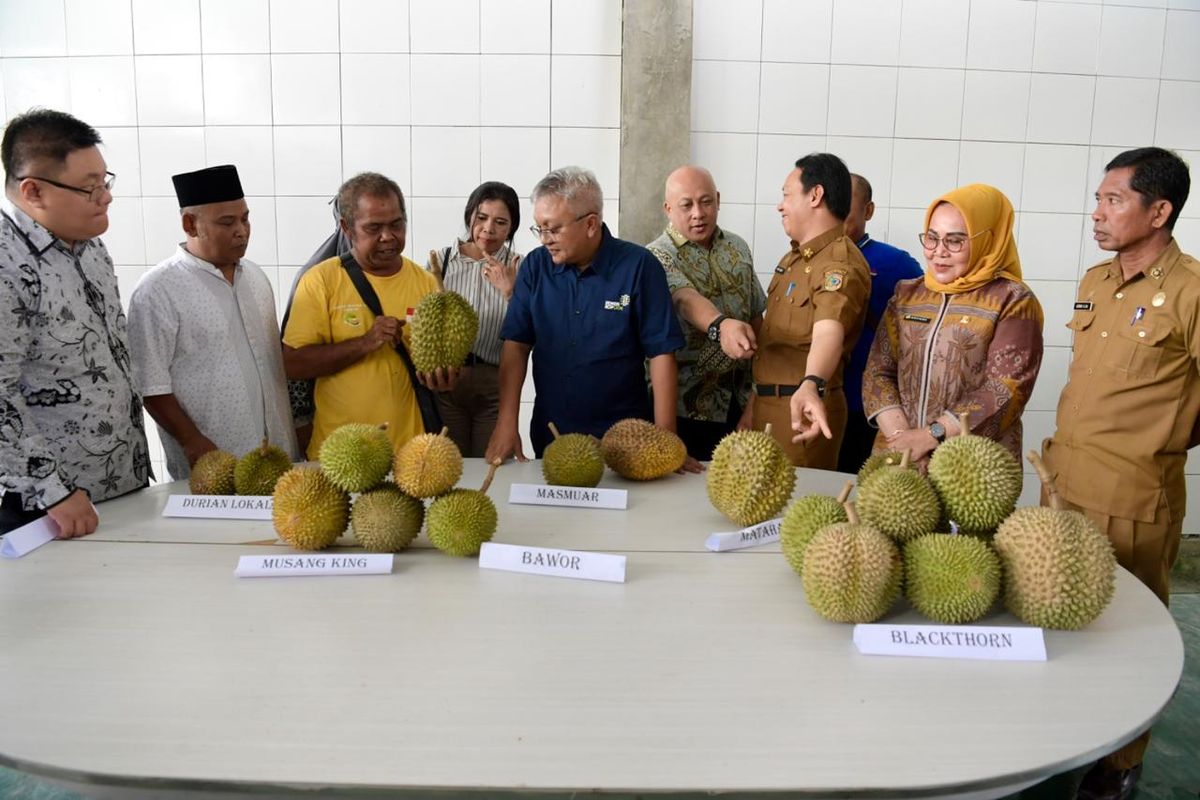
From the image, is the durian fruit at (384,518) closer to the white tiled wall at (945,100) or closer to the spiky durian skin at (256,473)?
the spiky durian skin at (256,473)

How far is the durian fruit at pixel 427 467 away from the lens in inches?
60.7

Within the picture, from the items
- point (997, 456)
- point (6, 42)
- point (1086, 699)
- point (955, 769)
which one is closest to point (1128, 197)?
point (997, 456)

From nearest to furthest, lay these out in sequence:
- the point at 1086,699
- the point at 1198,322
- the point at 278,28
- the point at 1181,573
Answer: the point at 1086,699
the point at 1198,322
the point at 278,28
the point at 1181,573

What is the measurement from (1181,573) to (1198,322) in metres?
2.63

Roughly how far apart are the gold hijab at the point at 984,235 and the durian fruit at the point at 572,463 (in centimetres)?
111

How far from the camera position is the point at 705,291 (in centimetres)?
302

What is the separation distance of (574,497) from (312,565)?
657 mm

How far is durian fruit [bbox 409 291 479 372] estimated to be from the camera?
2.38m

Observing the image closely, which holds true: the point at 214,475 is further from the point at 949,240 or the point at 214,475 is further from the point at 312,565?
the point at 949,240

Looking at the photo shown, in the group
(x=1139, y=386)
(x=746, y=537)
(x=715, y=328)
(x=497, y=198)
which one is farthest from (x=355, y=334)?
(x=1139, y=386)

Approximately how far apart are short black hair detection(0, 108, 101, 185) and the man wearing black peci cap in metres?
0.38

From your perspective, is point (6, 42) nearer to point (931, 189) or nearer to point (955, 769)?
point (931, 189)

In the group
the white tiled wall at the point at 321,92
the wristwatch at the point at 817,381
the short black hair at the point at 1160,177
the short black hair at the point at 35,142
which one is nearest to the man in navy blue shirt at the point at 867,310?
the wristwatch at the point at 817,381

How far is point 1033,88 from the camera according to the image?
3904 mm
